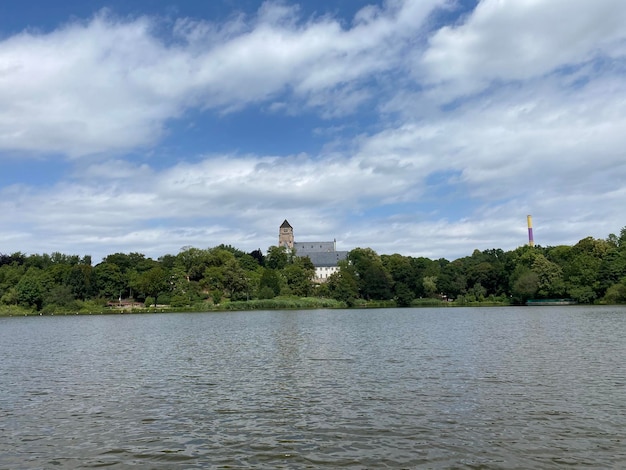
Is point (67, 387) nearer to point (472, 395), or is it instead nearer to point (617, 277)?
point (472, 395)

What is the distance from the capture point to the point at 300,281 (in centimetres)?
13100

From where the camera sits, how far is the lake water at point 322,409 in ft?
37.1

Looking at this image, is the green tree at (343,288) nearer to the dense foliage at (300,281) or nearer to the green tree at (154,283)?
the dense foliage at (300,281)

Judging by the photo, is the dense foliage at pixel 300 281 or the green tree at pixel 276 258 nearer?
the dense foliage at pixel 300 281

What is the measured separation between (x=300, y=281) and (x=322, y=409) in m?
116

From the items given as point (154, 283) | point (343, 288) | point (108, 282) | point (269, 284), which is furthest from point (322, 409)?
point (108, 282)

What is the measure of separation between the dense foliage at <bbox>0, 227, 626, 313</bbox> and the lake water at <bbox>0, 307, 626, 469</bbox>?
84.2 meters

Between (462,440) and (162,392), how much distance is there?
11.2 metres

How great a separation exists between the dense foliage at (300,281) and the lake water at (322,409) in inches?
3315

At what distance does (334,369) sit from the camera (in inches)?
912

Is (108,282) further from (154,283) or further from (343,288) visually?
(343,288)

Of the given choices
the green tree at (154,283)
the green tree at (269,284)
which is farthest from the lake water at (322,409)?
the green tree at (154,283)

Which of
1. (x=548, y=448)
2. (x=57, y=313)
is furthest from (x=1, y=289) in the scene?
(x=548, y=448)

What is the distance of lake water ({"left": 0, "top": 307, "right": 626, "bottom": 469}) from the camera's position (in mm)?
11305
